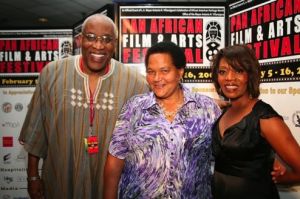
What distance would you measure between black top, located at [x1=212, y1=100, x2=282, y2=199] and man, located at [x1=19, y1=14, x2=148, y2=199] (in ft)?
2.56

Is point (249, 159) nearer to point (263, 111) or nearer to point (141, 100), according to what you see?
point (263, 111)

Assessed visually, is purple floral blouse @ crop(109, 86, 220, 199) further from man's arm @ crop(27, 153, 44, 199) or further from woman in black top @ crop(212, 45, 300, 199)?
man's arm @ crop(27, 153, 44, 199)

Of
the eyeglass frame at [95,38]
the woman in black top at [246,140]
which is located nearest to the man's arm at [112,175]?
the woman in black top at [246,140]

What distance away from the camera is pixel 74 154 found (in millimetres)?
2146

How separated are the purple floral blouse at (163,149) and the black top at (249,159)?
128mm

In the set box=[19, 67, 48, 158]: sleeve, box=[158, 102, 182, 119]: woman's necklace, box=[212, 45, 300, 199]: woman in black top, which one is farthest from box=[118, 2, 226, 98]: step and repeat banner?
box=[158, 102, 182, 119]: woman's necklace

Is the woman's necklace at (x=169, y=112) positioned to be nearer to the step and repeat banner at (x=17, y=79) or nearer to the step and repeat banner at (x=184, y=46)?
the step and repeat banner at (x=184, y=46)

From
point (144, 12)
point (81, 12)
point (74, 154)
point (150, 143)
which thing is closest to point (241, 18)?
point (144, 12)

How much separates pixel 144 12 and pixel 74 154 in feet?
4.84

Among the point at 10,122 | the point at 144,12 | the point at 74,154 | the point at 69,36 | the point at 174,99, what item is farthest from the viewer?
the point at 10,122

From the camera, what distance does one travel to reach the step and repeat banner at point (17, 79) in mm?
4078

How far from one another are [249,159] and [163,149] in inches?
16.6

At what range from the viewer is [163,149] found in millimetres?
1664

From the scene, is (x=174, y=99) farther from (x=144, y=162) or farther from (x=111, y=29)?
(x=111, y=29)
